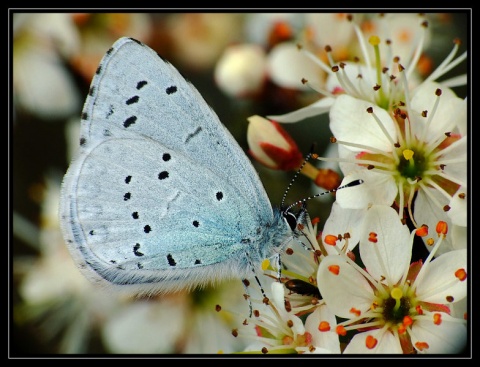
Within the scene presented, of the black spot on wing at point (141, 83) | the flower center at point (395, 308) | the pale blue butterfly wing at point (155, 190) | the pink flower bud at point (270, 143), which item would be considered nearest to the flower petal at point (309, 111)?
the pink flower bud at point (270, 143)

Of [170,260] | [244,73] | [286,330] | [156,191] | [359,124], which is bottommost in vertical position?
[286,330]

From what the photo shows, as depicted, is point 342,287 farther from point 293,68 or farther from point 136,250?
point 293,68

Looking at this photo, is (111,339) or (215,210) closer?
(215,210)

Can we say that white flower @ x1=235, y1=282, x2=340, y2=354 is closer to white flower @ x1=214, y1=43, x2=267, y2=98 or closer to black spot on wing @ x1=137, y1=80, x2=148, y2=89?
black spot on wing @ x1=137, y1=80, x2=148, y2=89

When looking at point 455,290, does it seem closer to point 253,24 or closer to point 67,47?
point 253,24

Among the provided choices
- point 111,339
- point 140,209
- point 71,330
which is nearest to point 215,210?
point 140,209

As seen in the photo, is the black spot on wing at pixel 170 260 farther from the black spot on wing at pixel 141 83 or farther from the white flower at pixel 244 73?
the white flower at pixel 244 73

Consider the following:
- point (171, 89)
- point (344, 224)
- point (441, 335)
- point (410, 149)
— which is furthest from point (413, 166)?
point (171, 89)
